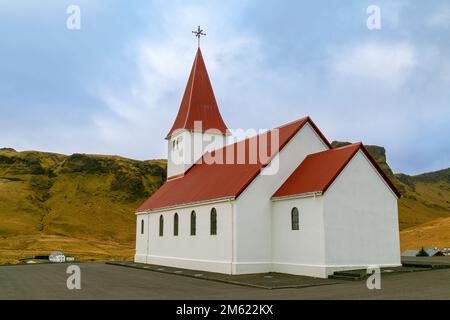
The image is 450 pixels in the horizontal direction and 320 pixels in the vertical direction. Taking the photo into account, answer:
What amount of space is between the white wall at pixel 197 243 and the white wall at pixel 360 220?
5458 millimetres

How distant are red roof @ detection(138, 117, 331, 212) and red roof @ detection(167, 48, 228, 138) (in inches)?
107

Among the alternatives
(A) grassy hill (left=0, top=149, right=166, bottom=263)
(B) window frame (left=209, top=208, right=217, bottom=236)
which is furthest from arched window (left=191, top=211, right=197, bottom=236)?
(A) grassy hill (left=0, top=149, right=166, bottom=263)

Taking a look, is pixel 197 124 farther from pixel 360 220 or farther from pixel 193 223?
pixel 360 220

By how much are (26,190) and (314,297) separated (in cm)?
10670

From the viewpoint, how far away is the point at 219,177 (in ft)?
93.0

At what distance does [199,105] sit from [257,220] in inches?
587

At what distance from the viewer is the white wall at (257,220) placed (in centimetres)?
2352

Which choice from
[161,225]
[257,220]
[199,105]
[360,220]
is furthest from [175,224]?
[360,220]

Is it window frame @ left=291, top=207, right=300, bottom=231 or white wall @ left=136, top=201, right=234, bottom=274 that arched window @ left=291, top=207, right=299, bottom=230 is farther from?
white wall @ left=136, top=201, right=234, bottom=274

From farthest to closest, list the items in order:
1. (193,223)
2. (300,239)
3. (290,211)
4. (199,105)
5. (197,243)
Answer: (199,105), (193,223), (197,243), (290,211), (300,239)

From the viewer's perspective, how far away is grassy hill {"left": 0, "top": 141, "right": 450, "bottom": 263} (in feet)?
290

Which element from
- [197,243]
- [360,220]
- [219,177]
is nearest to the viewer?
[360,220]

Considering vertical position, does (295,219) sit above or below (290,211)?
below
